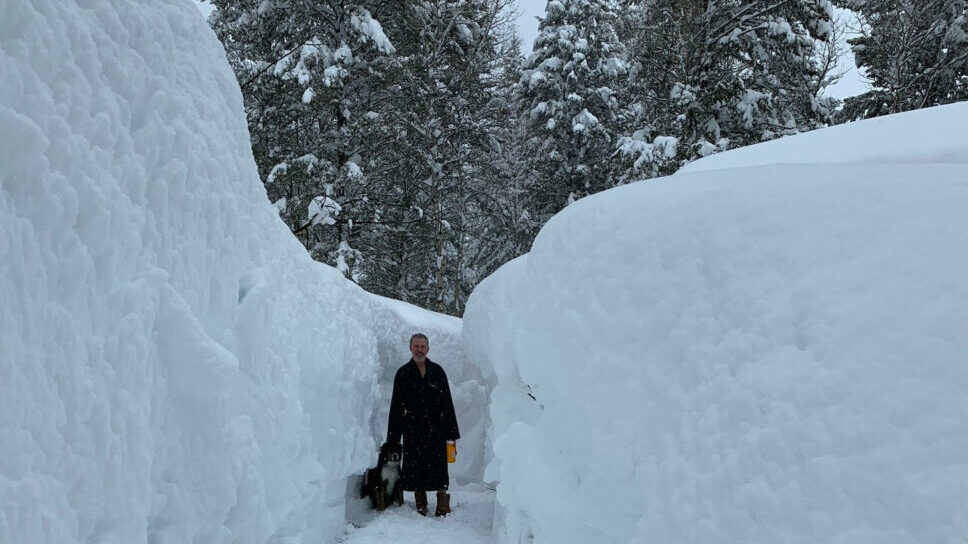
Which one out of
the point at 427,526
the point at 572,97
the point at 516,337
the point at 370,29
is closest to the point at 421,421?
the point at 427,526

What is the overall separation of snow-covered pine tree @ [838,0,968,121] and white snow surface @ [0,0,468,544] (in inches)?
456

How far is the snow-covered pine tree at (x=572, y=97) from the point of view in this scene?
48.5ft

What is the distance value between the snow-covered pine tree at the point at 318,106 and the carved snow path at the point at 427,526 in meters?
4.92

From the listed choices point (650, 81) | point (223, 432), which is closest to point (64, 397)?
point (223, 432)

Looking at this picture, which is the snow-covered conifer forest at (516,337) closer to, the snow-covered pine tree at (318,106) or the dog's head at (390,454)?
the dog's head at (390,454)

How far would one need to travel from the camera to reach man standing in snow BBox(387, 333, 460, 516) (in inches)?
208

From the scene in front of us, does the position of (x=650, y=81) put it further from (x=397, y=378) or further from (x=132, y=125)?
(x=132, y=125)

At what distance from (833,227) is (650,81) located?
11.2m

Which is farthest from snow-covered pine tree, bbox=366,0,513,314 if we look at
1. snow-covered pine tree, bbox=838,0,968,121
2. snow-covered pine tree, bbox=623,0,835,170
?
snow-covered pine tree, bbox=838,0,968,121

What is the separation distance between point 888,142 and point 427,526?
403cm

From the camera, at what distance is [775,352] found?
5.39 ft

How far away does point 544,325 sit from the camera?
3193mm

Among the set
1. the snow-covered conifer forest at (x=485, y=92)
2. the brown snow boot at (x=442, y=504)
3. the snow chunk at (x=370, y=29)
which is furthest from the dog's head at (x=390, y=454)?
the snow chunk at (x=370, y=29)

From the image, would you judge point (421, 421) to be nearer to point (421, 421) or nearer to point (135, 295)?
point (421, 421)
